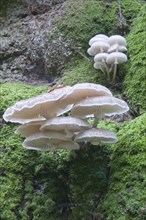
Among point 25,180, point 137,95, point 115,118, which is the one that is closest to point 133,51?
point 137,95

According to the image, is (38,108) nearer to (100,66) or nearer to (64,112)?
(64,112)

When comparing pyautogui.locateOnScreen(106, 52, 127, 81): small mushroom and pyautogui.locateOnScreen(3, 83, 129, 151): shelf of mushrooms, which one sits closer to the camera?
pyautogui.locateOnScreen(3, 83, 129, 151): shelf of mushrooms

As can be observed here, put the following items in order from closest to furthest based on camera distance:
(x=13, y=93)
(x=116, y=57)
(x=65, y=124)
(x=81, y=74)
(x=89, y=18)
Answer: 1. (x=65, y=124)
2. (x=13, y=93)
3. (x=116, y=57)
4. (x=81, y=74)
5. (x=89, y=18)

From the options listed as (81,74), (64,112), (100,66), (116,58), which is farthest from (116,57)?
(64,112)

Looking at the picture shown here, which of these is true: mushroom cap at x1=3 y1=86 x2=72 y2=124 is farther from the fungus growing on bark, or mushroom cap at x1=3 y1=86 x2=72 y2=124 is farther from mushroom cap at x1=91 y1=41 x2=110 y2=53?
mushroom cap at x1=91 y1=41 x2=110 y2=53

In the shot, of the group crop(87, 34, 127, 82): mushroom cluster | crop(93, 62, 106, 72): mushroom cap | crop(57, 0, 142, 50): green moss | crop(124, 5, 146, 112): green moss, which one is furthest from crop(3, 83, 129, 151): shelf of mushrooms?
crop(57, 0, 142, 50): green moss

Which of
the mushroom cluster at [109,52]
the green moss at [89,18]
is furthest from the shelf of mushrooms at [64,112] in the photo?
the green moss at [89,18]
